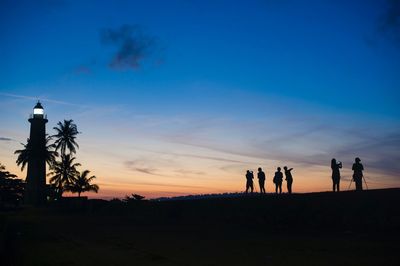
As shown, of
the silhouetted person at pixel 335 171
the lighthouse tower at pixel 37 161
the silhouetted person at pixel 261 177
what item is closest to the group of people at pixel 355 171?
the silhouetted person at pixel 335 171

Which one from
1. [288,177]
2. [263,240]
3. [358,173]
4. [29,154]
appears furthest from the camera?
[29,154]

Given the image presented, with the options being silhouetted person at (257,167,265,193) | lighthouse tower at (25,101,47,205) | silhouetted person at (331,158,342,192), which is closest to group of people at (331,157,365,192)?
silhouetted person at (331,158,342,192)

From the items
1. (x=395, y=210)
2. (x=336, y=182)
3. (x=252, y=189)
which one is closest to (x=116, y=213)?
(x=252, y=189)

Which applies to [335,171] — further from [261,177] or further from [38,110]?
Answer: [38,110]

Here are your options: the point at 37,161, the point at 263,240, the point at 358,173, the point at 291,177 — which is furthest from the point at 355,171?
the point at 37,161

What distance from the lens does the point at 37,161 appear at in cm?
5475

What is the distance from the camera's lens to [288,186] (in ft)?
71.5

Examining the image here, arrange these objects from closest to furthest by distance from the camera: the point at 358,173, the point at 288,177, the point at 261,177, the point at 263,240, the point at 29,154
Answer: the point at 263,240 < the point at 358,173 < the point at 288,177 < the point at 261,177 < the point at 29,154

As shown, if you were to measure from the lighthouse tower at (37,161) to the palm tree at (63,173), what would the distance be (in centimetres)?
402

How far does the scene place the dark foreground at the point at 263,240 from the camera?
11555 mm

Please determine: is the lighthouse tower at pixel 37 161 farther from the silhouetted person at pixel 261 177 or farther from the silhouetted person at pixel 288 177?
the silhouetted person at pixel 288 177

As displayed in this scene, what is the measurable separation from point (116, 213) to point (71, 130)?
2537 cm

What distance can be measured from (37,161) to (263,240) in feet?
152

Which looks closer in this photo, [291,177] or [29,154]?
[291,177]
